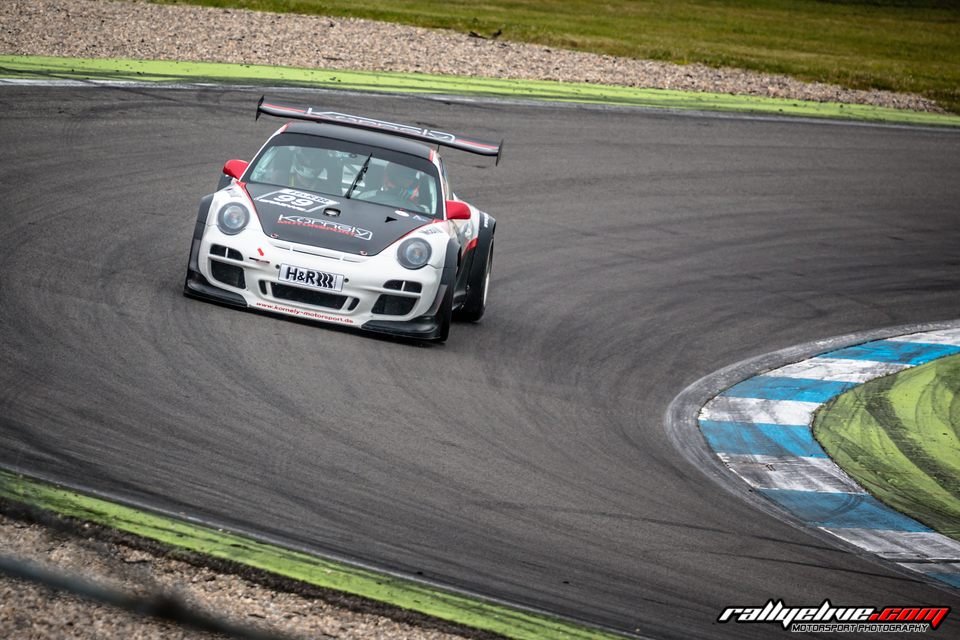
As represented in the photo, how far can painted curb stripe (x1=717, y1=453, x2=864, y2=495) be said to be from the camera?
7145mm

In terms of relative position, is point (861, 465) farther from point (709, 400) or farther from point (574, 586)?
point (574, 586)

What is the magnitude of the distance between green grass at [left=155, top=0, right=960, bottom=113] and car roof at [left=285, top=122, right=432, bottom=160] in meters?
11.3

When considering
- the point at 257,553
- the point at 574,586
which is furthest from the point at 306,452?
the point at 574,586

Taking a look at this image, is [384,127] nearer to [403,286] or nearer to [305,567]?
[403,286]

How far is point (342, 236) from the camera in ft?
26.7

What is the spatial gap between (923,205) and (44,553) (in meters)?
12.5

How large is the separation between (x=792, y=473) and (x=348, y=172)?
3.70 m

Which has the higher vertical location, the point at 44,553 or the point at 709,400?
the point at 44,553

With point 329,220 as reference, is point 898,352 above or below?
below

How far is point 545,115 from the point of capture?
15398 millimetres

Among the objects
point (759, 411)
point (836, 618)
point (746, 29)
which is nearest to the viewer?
point (836, 618)

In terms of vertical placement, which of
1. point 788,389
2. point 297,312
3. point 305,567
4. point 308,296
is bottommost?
point 788,389

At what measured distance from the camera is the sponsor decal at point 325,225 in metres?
8.17

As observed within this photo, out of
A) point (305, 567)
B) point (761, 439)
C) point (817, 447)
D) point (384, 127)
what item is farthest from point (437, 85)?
point (305, 567)
